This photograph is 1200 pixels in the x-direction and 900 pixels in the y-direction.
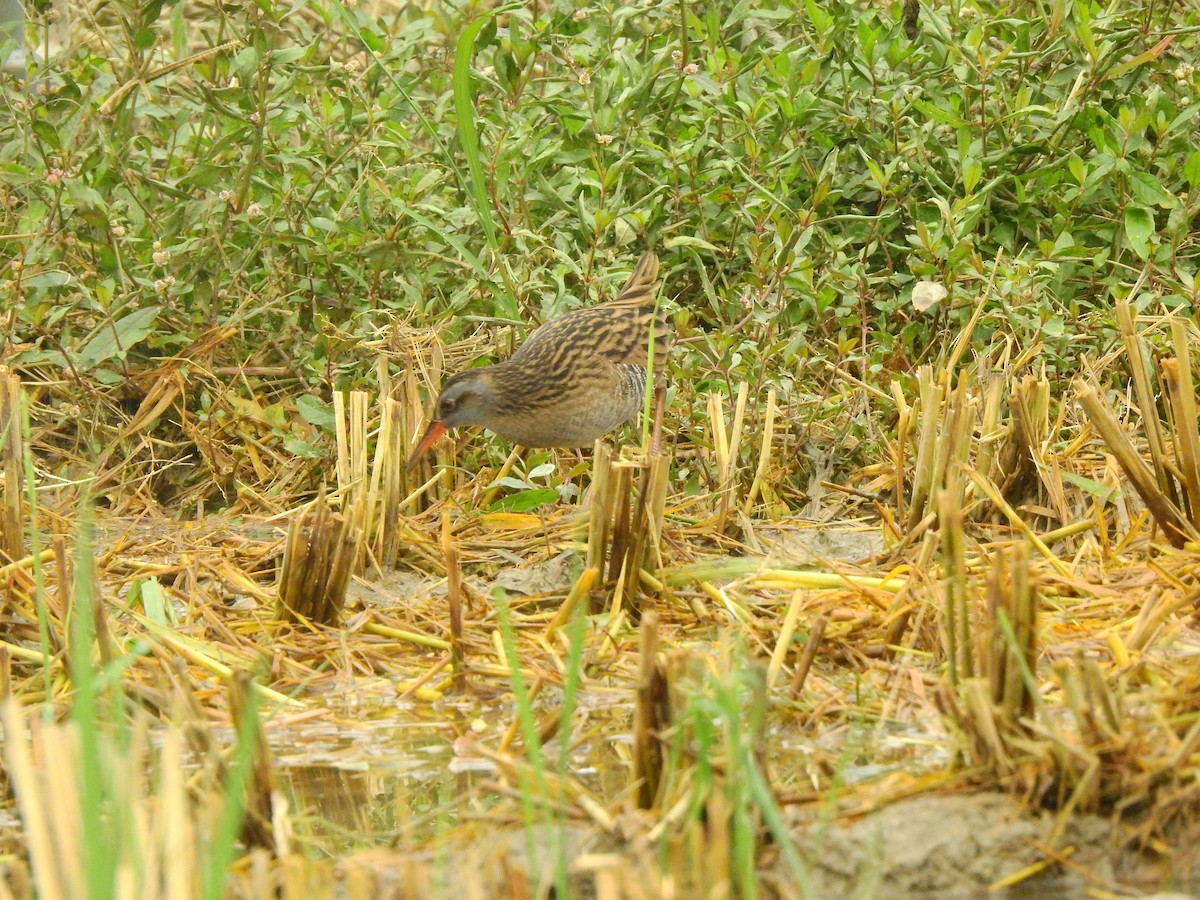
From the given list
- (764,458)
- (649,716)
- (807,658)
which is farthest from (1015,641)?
(764,458)

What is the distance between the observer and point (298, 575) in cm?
414

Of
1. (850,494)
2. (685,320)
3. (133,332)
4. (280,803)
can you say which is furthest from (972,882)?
(133,332)

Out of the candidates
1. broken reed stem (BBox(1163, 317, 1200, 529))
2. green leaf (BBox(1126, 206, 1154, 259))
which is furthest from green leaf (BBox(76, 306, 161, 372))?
green leaf (BBox(1126, 206, 1154, 259))

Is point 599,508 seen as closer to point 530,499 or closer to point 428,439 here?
point 530,499

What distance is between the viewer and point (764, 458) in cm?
512

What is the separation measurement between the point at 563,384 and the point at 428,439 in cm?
50

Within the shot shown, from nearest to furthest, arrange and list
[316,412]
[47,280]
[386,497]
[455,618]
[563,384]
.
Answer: [455,618], [386,497], [563,384], [316,412], [47,280]

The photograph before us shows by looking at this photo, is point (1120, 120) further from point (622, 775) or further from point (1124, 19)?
point (622, 775)

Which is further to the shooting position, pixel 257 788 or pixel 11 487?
pixel 11 487

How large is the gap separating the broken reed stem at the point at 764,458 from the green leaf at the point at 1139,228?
1732 mm

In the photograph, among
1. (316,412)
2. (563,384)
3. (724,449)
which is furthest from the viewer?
(316,412)

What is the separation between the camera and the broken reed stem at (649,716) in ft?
8.48

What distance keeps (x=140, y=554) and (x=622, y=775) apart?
2.29m

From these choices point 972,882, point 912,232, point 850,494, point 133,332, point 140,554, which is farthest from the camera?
point 912,232
